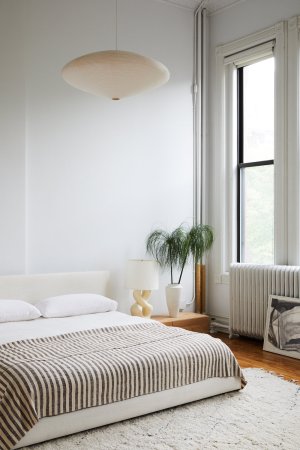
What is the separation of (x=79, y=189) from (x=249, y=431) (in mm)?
2846

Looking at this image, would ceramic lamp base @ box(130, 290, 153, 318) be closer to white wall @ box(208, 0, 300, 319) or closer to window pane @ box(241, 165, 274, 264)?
white wall @ box(208, 0, 300, 319)

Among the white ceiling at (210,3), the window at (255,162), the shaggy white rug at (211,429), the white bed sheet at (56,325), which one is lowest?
the shaggy white rug at (211,429)

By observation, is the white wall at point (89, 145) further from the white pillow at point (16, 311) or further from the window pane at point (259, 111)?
the window pane at point (259, 111)

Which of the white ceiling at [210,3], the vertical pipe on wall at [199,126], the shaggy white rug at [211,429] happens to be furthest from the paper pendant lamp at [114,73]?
the white ceiling at [210,3]

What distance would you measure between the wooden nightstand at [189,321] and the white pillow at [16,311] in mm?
1386

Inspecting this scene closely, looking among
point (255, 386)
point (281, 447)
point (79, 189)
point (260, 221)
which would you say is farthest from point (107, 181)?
point (281, 447)

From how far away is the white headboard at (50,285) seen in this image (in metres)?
4.45

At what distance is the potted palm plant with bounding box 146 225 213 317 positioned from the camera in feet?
17.2

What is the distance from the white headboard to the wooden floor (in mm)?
1374

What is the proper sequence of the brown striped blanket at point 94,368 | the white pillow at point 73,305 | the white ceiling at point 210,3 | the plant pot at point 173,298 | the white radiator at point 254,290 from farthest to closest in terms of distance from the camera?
1. the white ceiling at point 210,3
2. the plant pot at point 173,298
3. the white radiator at point 254,290
4. the white pillow at point 73,305
5. the brown striped blanket at point 94,368

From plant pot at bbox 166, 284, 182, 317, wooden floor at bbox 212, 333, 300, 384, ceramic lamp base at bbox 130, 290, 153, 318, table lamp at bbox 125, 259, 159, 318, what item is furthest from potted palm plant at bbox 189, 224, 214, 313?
wooden floor at bbox 212, 333, 300, 384

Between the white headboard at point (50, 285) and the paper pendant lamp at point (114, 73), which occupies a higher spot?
the paper pendant lamp at point (114, 73)

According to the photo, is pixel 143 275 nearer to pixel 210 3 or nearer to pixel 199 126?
pixel 199 126

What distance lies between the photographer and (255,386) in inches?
145
